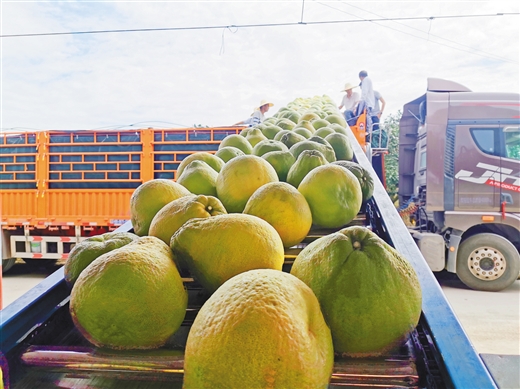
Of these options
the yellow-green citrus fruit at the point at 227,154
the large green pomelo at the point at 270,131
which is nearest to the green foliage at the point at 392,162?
the large green pomelo at the point at 270,131

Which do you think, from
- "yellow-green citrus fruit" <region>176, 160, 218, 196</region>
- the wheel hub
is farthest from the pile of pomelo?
the wheel hub

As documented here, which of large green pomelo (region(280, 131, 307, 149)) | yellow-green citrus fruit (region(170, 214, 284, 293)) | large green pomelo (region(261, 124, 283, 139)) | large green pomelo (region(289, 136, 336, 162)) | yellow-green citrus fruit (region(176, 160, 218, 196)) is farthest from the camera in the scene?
large green pomelo (region(261, 124, 283, 139))

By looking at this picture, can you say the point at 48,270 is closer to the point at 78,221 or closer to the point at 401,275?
the point at 78,221

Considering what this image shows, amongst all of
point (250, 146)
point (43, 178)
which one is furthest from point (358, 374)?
point (43, 178)

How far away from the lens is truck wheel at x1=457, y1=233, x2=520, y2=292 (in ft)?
23.9

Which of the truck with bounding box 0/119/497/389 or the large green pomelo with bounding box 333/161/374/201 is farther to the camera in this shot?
the large green pomelo with bounding box 333/161/374/201

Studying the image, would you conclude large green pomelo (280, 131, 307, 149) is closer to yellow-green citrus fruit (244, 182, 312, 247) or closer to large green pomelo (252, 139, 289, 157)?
large green pomelo (252, 139, 289, 157)

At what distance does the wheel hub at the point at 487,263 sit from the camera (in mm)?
7332

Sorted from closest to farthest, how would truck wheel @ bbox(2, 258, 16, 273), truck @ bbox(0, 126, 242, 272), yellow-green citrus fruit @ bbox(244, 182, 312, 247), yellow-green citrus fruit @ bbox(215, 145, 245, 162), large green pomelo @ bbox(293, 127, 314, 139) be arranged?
yellow-green citrus fruit @ bbox(244, 182, 312, 247) < yellow-green citrus fruit @ bbox(215, 145, 245, 162) < large green pomelo @ bbox(293, 127, 314, 139) < truck @ bbox(0, 126, 242, 272) < truck wheel @ bbox(2, 258, 16, 273)

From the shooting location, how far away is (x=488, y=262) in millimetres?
7379

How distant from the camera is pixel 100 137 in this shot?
8055 mm

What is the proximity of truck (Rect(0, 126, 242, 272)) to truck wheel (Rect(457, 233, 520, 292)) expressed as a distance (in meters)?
4.80

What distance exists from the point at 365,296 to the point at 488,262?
771 centimetres

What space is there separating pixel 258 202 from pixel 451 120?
7260mm
